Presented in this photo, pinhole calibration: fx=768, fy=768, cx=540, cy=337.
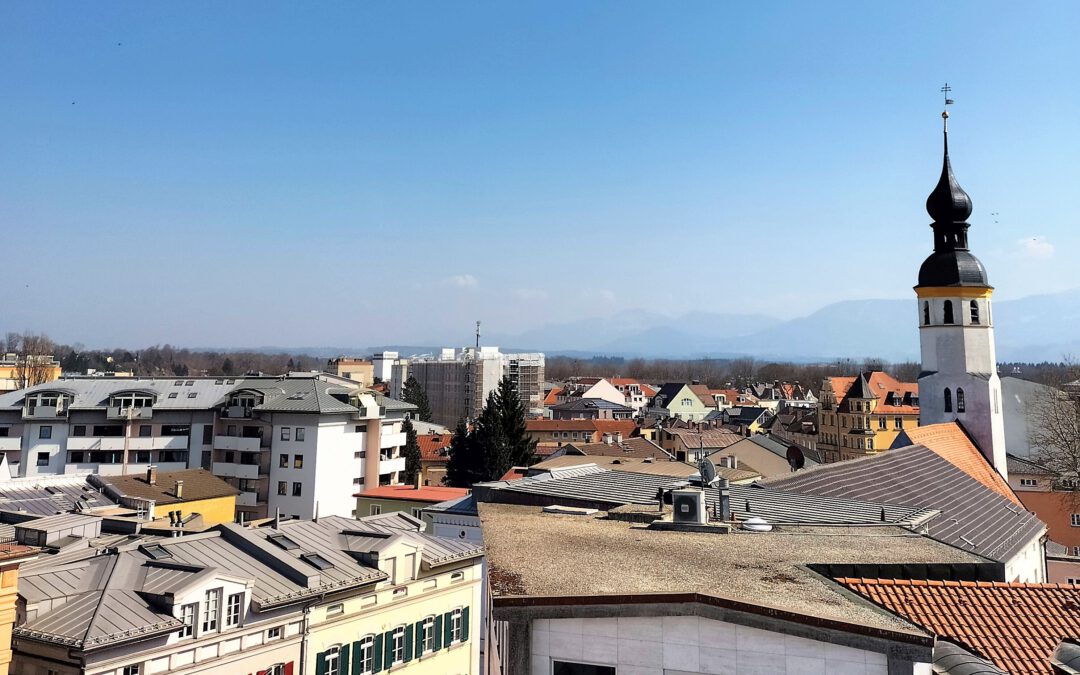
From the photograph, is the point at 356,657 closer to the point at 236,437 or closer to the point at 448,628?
the point at 448,628

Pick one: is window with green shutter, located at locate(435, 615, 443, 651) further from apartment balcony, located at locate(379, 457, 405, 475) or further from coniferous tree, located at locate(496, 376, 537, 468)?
apartment balcony, located at locate(379, 457, 405, 475)

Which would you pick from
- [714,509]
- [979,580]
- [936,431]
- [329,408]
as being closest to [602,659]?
[979,580]

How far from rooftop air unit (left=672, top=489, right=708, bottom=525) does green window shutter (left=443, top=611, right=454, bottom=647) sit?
14285 mm

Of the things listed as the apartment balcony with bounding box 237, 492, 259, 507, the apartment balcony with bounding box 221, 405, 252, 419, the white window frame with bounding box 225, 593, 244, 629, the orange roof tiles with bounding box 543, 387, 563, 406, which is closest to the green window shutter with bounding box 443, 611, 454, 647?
the white window frame with bounding box 225, 593, 244, 629

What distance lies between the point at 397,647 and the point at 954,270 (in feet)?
117

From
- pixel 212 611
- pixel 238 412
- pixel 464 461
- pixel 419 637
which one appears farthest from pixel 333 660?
pixel 238 412

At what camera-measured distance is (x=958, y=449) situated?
37.3m

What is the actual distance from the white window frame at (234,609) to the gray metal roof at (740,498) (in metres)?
6.78

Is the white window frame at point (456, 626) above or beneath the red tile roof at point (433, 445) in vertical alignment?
beneath

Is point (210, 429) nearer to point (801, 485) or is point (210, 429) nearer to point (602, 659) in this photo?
point (801, 485)

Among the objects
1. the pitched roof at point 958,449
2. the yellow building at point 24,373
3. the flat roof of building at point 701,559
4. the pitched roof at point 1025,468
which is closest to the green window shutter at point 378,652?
the flat roof of building at point 701,559

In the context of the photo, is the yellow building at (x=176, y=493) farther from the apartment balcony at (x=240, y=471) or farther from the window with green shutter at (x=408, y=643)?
the window with green shutter at (x=408, y=643)

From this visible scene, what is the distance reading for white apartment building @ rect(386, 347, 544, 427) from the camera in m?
110

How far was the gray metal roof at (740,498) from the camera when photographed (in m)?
14.7
